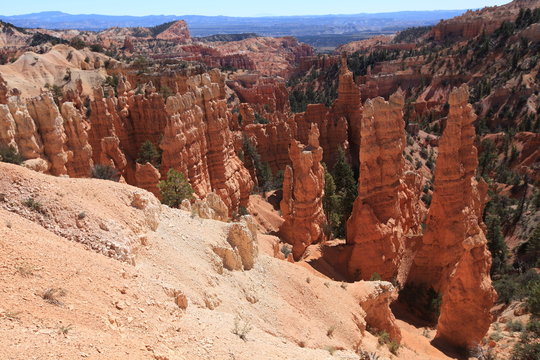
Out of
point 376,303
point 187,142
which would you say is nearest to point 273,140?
point 187,142

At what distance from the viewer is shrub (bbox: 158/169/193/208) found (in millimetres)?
20922

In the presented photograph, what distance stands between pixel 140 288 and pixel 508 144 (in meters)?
59.6

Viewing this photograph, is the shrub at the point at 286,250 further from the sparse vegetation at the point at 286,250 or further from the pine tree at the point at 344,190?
the pine tree at the point at 344,190

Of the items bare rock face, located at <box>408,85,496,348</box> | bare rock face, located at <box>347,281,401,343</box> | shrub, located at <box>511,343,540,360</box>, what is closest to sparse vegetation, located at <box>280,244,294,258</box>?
bare rock face, located at <box>347,281,401,343</box>

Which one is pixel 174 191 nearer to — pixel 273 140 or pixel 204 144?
pixel 204 144

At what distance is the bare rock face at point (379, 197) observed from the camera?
22.0 metres

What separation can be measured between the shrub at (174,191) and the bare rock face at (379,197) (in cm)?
885

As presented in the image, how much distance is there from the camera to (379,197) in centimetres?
2289

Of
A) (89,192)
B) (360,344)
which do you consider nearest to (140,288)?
(89,192)

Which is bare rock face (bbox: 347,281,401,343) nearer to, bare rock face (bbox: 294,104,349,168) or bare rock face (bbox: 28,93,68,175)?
bare rock face (bbox: 28,93,68,175)

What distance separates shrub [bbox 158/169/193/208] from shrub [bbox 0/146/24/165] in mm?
6380

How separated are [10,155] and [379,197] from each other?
17.8 metres

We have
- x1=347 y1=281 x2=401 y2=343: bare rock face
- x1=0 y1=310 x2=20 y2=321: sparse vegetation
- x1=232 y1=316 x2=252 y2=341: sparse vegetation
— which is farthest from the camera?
x1=347 y1=281 x2=401 y2=343: bare rock face

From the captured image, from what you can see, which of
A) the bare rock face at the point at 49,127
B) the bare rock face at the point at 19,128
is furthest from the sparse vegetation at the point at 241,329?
the bare rock face at the point at 49,127
